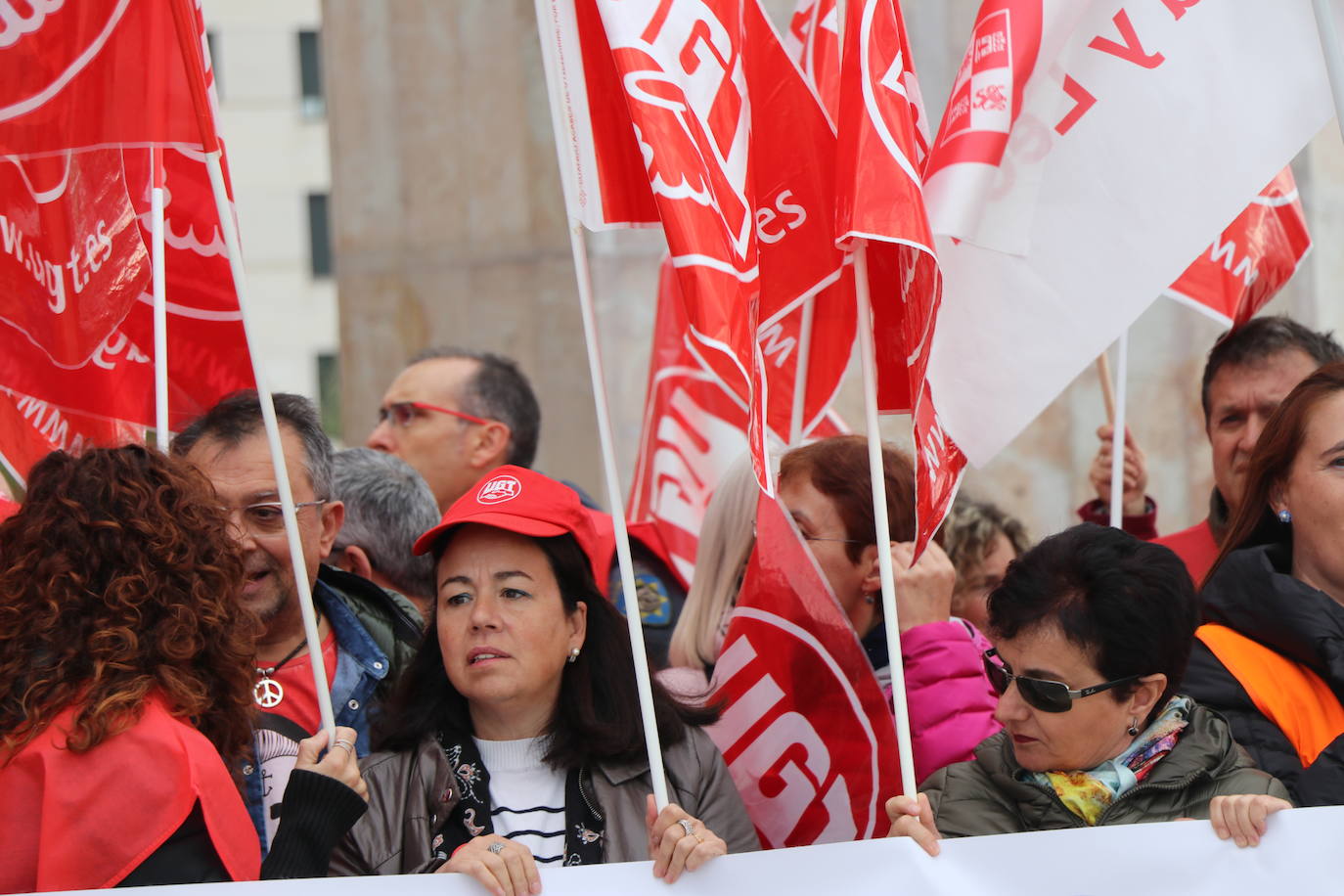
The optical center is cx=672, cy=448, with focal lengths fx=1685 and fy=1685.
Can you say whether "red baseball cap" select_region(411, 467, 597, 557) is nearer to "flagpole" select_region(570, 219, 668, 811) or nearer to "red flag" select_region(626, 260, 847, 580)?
"flagpole" select_region(570, 219, 668, 811)

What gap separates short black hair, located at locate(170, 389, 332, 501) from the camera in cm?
358

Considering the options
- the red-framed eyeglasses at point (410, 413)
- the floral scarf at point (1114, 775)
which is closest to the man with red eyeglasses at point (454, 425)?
the red-framed eyeglasses at point (410, 413)

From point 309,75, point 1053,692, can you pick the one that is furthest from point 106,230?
point 309,75

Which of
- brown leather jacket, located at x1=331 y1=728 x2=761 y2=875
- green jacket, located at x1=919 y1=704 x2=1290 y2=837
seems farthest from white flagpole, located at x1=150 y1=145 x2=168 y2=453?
green jacket, located at x1=919 y1=704 x2=1290 y2=837

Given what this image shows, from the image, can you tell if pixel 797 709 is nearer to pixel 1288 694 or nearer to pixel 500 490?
pixel 500 490

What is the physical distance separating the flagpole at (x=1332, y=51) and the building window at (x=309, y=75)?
101 ft

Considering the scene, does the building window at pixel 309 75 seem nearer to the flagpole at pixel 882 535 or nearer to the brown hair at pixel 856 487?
the brown hair at pixel 856 487

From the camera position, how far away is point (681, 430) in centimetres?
532

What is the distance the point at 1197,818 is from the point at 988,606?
51cm

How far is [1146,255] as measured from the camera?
3.10 m

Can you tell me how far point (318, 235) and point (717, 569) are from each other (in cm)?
2957

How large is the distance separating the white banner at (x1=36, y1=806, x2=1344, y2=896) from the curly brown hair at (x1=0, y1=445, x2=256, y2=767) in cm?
46

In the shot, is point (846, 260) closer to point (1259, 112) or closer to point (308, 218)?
point (1259, 112)

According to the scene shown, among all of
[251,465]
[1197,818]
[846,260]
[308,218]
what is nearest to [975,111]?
[846,260]
